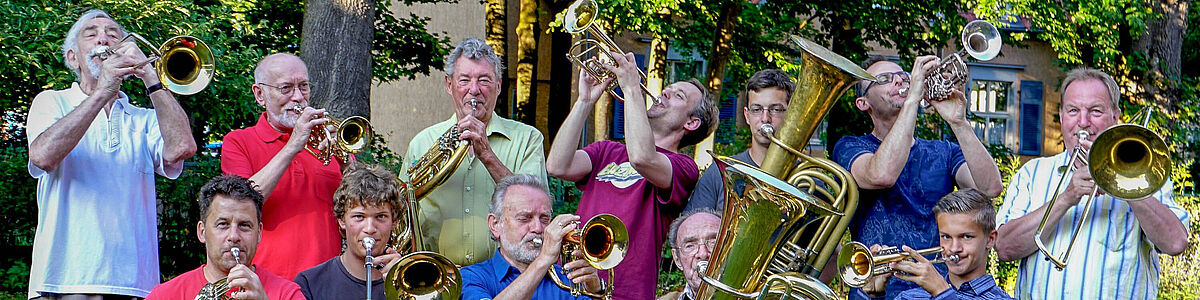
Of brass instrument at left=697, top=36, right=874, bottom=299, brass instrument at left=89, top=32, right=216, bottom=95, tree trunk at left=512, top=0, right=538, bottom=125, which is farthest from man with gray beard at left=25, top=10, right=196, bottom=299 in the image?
tree trunk at left=512, top=0, right=538, bottom=125

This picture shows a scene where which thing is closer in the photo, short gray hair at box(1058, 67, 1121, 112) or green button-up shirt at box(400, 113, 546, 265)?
short gray hair at box(1058, 67, 1121, 112)

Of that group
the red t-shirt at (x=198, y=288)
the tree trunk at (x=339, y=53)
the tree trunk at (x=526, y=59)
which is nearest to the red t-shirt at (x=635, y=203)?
the red t-shirt at (x=198, y=288)

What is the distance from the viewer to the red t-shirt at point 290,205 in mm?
4227

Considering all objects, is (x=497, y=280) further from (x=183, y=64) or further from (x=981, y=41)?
(x=981, y=41)

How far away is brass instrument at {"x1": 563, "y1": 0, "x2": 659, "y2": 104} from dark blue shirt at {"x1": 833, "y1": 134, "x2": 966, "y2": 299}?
36.2 inches

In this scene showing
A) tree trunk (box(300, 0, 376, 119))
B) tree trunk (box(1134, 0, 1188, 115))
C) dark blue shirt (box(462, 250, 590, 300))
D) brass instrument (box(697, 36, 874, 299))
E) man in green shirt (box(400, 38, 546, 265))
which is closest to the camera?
brass instrument (box(697, 36, 874, 299))

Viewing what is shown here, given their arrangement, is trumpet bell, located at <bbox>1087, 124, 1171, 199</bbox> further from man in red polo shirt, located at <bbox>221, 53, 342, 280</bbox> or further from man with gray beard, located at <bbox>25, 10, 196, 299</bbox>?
man with gray beard, located at <bbox>25, 10, 196, 299</bbox>

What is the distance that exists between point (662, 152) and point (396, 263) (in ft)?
4.27

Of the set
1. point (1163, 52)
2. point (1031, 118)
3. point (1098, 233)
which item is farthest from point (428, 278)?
point (1031, 118)

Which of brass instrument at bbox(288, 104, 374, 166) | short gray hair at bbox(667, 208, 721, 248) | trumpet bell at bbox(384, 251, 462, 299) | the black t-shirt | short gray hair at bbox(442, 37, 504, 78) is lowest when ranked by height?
the black t-shirt

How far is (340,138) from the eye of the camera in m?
4.37

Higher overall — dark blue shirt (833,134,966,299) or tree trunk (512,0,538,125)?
tree trunk (512,0,538,125)

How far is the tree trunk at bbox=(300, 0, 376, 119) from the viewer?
7.95 meters

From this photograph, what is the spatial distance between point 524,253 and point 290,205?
891 mm
